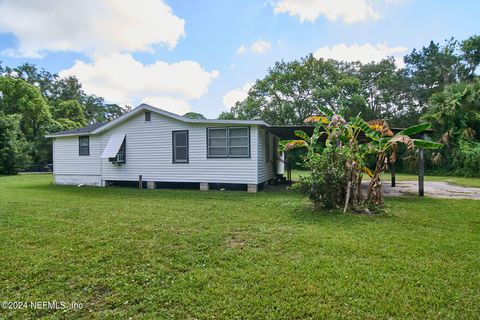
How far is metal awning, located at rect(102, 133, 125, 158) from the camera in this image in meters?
12.4

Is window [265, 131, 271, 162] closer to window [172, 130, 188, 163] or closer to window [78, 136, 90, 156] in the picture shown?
window [172, 130, 188, 163]

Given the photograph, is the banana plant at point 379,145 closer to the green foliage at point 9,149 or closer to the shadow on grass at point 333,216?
the shadow on grass at point 333,216

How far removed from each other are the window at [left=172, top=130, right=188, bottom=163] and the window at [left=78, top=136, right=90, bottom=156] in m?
5.10

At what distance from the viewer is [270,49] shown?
22688mm

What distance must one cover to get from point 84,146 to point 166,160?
5057 millimetres

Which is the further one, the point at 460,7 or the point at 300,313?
the point at 460,7

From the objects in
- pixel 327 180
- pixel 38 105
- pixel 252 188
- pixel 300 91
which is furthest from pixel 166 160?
pixel 38 105

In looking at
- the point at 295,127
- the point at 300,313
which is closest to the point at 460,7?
the point at 295,127

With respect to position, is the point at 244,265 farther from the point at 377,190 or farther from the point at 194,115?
the point at 194,115

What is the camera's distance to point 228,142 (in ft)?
36.8

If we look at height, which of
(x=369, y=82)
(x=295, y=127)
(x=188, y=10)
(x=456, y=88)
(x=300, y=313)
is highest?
(x=369, y=82)

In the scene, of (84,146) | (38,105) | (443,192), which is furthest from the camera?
(38,105)

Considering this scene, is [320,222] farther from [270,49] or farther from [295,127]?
[270,49]

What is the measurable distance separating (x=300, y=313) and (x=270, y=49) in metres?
22.7
